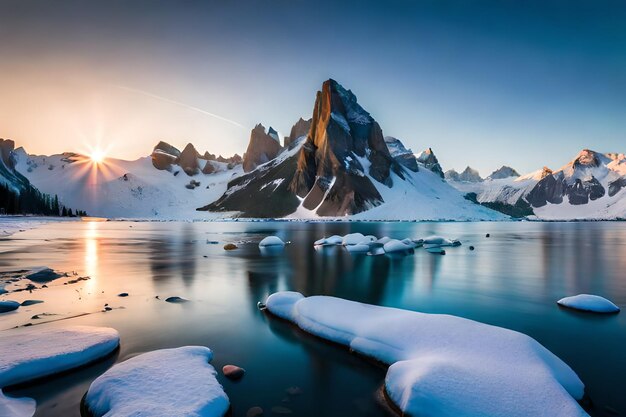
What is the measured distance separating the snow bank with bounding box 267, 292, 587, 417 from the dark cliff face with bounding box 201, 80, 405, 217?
139 m

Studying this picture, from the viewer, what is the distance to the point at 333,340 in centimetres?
1002

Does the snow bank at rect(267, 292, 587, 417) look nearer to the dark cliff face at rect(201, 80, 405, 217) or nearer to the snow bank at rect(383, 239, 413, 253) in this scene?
the snow bank at rect(383, 239, 413, 253)

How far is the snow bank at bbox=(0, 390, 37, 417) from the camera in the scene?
19.4 feet

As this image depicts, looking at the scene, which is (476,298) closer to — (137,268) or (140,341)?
(140,341)

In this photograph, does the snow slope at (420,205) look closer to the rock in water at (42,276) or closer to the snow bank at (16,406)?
the rock in water at (42,276)

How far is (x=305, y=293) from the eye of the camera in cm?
1664

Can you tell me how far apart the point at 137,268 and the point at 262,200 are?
158479 mm

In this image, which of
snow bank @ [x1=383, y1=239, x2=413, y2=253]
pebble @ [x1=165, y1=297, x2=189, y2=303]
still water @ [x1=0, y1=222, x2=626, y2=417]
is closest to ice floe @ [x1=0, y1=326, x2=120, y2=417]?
still water @ [x1=0, y1=222, x2=626, y2=417]

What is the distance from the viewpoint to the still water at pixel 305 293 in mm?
7262

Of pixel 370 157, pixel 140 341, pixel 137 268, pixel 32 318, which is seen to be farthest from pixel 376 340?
pixel 370 157

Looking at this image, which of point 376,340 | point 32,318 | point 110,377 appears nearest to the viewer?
point 110,377

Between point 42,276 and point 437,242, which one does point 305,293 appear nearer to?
point 42,276

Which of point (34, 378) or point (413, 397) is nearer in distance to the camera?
point (413, 397)

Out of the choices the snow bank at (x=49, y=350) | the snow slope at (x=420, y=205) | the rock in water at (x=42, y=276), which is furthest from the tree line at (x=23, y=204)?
the snow bank at (x=49, y=350)
